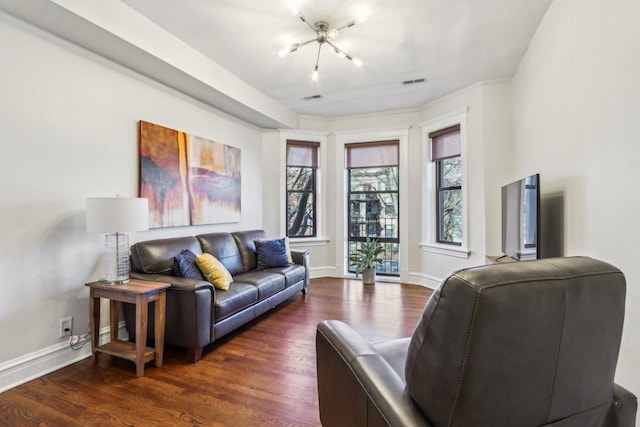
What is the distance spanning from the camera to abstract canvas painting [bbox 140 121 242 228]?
3152 mm

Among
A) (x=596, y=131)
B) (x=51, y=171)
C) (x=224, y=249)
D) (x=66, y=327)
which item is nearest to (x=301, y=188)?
(x=224, y=249)

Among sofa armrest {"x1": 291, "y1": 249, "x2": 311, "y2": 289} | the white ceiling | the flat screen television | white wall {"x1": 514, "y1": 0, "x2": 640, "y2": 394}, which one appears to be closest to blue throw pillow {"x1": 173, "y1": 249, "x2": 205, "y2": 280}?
sofa armrest {"x1": 291, "y1": 249, "x2": 311, "y2": 289}

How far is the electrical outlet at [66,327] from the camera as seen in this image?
2434mm

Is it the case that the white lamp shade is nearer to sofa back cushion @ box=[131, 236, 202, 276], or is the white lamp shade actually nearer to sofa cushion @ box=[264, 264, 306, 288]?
sofa back cushion @ box=[131, 236, 202, 276]

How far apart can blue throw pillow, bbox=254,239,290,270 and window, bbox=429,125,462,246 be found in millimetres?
2455

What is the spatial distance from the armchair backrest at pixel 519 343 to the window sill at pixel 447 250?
3482mm

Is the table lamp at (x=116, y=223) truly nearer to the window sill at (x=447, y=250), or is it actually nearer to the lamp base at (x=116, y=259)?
the lamp base at (x=116, y=259)

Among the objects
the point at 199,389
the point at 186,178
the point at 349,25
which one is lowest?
the point at 199,389

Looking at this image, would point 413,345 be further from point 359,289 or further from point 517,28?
point 359,289

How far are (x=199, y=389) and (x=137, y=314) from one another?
0.71 meters

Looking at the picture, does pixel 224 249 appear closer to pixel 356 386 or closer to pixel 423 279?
pixel 356 386

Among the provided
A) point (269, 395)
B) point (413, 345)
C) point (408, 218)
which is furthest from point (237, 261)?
point (413, 345)

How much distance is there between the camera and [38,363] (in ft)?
7.48

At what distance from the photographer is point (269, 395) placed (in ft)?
6.77
